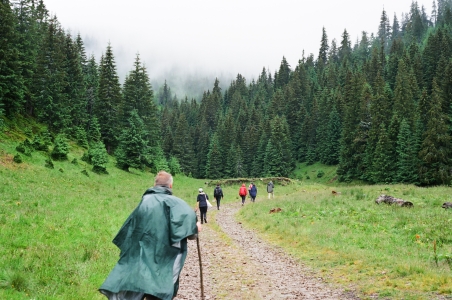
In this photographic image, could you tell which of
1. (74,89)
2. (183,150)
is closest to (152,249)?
(74,89)

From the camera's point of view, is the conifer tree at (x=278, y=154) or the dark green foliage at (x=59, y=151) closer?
the dark green foliage at (x=59, y=151)

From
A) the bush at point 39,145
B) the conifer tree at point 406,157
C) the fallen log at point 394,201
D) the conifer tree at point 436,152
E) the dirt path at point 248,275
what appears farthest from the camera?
the conifer tree at point 406,157

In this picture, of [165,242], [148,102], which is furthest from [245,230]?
[148,102]

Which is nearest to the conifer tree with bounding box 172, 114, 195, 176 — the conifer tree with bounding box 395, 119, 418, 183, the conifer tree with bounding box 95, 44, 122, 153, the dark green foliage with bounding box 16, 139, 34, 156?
the conifer tree with bounding box 95, 44, 122, 153

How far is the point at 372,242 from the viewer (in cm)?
1184

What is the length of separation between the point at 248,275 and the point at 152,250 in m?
6.03

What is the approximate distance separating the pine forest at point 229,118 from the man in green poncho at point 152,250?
2887cm

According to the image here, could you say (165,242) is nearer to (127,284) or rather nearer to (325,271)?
(127,284)

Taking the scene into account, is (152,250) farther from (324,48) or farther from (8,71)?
(324,48)

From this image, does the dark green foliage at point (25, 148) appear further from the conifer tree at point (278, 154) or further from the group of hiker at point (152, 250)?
the conifer tree at point (278, 154)

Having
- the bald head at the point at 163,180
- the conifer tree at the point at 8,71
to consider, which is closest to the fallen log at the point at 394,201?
the bald head at the point at 163,180

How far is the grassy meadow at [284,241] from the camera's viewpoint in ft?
22.3

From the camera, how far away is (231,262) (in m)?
10.6

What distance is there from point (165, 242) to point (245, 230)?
1326 centimetres
